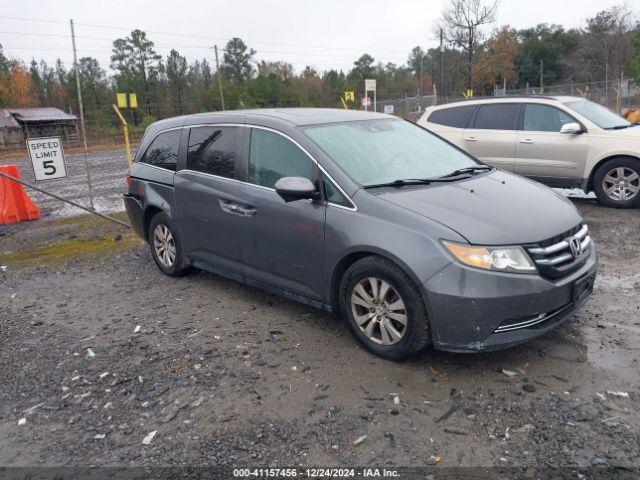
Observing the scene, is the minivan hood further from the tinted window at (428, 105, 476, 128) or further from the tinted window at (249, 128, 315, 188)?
the tinted window at (428, 105, 476, 128)

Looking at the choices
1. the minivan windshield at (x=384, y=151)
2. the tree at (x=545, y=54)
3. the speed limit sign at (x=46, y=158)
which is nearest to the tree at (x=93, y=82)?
the speed limit sign at (x=46, y=158)

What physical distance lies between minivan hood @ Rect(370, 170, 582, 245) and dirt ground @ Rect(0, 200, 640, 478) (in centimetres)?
92

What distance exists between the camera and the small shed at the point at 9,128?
34963 mm

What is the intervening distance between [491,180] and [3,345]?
4.26 meters

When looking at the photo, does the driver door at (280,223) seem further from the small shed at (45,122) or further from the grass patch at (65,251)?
the small shed at (45,122)

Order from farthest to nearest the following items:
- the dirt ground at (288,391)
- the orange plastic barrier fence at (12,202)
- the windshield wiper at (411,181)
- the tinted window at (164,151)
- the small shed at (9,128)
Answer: the small shed at (9,128), the orange plastic barrier fence at (12,202), the tinted window at (164,151), the windshield wiper at (411,181), the dirt ground at (288,391)

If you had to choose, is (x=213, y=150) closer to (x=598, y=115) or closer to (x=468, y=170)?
(x=468, y=170)

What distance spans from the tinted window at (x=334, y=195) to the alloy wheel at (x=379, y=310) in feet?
1.91

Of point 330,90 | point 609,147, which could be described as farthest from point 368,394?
point 330,90

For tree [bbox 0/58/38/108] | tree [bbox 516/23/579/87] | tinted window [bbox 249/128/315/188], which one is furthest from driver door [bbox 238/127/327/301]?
tree [bbox 516/23/579/87]

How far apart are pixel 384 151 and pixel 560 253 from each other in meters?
1.62

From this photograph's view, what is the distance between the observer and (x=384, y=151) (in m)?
4.62

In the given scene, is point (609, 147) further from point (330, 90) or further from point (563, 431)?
point (330, 90)

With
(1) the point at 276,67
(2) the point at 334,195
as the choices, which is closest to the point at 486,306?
(2) the point at 334,195
